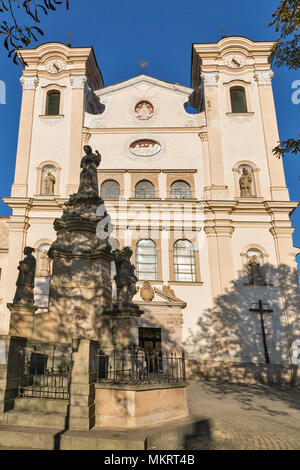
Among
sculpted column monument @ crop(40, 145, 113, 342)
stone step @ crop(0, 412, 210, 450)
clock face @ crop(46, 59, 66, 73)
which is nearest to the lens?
stone step @ crop(0, 412, 210, 450)

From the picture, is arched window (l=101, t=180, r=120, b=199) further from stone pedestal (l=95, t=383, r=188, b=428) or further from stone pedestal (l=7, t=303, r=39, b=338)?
stone pedestal (l=95, t=383, r=188, b=428)

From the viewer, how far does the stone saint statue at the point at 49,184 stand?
72.0 feet

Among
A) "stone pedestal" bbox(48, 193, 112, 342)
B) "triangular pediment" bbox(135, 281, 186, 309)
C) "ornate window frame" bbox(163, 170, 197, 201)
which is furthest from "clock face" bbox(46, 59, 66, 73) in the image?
"stone pedestal" bbox(48, 193, 112, 342)

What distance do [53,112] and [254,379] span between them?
64.9 feet

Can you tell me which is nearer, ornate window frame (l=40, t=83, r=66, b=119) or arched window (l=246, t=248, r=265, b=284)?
arched window (l=246, t=248, r=265, b=284)

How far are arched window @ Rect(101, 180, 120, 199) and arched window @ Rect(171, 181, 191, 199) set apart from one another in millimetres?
3305

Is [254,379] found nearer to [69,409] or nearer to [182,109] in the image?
[69,409]

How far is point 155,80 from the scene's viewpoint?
2466cm

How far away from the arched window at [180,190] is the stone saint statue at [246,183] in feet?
10.6

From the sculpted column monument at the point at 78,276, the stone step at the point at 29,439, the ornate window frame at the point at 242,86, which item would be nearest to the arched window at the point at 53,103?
the ornate window frame at the point at 242,86

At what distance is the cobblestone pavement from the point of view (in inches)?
240

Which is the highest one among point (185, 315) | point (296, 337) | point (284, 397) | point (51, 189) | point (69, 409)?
point (51, 189)

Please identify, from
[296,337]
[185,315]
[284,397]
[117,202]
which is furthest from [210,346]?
[117,202]

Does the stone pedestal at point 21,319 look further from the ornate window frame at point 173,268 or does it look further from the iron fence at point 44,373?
the ornate window frame at point 173,268
